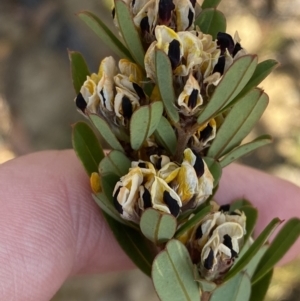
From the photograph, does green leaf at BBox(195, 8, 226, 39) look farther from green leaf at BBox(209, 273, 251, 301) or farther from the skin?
the skin

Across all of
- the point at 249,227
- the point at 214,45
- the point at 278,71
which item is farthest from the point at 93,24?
the point at 278,71

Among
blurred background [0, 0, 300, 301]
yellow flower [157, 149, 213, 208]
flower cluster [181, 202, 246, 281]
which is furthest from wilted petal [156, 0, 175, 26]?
blurred background [0, 0, 300, 301]

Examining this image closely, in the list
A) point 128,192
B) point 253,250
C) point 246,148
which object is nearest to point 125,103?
point 128,192

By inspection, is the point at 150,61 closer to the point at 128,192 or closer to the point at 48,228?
the point at 128,192

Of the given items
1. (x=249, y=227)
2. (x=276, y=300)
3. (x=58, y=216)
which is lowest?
(x=276, y=300)

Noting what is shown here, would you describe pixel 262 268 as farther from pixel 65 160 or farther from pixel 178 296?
pixel 65 160

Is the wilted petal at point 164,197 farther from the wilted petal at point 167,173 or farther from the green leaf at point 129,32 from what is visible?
the green leaf at point 129,32
